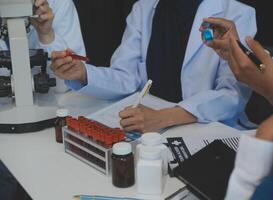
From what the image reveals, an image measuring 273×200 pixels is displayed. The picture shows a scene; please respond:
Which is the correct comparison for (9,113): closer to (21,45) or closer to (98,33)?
(21,45)

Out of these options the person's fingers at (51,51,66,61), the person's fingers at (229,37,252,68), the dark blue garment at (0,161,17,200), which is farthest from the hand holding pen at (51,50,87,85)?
Answer: the person's fingers at (229,37,252,68)

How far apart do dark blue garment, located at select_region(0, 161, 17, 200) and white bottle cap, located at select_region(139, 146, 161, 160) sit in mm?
626

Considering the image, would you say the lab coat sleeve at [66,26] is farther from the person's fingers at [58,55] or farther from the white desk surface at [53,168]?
the white desk surface at [53,168]

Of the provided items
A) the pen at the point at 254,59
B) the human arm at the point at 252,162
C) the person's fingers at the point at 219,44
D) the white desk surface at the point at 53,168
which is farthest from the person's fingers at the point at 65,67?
the human arm at the point at 252,162

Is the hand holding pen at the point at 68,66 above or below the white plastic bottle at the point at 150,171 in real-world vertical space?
above

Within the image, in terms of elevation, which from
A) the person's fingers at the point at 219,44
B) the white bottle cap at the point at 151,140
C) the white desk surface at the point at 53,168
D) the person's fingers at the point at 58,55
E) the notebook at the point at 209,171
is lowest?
the white desk surface at the point at 53,168

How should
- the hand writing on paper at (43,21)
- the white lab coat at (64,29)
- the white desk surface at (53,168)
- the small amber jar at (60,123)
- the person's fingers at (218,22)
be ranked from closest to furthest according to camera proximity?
the white desk surface at (53,168), the small amber jar at (60,123), the person's fingers at (218,22), the hand writing on paper at (43,21), the white lab coat at (64,29)

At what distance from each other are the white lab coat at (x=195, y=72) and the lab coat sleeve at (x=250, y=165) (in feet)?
2.16

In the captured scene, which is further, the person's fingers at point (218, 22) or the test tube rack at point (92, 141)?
the person's fingers at point (218, 22)

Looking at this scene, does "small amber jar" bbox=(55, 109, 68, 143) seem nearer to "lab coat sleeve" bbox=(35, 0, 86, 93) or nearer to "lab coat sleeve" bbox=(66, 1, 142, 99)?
"lab coat sleeve" bbox=(66, 1, 142, 99)

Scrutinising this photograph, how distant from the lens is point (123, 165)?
0.97 m

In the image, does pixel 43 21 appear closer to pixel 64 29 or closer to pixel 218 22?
pixel 64 29

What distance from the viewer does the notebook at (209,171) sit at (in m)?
0.86

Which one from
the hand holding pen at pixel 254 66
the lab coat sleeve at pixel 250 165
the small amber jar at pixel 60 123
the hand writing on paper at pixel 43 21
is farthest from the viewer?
the hand writing on paper at pixel 43 21
